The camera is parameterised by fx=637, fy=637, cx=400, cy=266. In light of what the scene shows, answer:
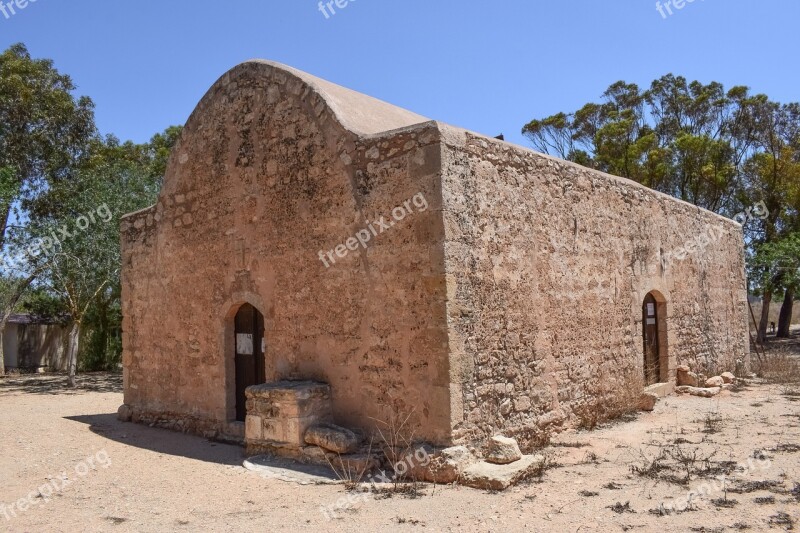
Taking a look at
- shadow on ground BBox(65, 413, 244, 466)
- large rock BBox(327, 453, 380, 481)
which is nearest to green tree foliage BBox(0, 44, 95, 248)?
shadow on ground BBox(65, 413, 244, 466)

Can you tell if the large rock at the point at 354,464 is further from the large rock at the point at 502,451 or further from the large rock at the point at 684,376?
the large rock at the point at 684,376

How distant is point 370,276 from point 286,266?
1.23 metres

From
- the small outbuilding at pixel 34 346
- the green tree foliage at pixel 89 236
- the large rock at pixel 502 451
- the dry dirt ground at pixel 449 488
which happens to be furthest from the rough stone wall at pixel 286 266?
the small outbuilding at pixel 34 346

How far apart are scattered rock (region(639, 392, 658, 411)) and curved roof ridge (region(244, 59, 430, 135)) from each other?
4.70m

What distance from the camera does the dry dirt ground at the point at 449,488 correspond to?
456 centimetres

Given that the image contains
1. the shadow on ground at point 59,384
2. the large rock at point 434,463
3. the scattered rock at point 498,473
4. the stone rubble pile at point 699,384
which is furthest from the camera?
the shadow on ground at point 59,384

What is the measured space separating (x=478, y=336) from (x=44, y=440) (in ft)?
17.8

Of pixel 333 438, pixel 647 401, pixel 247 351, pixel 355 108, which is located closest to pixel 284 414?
pixel 333 438

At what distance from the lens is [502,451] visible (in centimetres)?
575

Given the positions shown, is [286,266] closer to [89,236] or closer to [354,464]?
[354,464]

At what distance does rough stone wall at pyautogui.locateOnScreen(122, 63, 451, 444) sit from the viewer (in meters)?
5.89

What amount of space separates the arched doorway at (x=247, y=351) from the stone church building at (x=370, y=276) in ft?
0.08

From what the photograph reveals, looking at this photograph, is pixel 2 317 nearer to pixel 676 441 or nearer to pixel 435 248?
pixel 435 248

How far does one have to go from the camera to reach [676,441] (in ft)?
22.3
